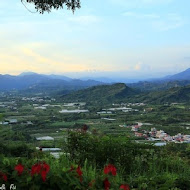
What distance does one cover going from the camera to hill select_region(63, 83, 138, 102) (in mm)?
124750

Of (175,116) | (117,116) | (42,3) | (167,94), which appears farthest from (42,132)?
(167,94)

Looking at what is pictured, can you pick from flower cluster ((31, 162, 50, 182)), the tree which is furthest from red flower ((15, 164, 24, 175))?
the tree

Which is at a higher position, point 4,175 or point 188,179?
point 4,175

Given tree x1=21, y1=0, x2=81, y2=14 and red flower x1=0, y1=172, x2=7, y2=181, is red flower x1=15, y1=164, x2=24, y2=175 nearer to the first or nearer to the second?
red flower x1=0, y1=172, x2=7, y2=181

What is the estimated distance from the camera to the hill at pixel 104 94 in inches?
4911

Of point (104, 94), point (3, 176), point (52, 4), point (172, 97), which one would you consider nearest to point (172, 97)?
point (172, 97)

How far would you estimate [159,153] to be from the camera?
21.0 ft

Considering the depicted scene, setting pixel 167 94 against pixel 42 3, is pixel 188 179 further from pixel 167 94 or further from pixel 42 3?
pixel 167 94

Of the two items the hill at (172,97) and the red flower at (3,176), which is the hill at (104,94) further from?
the red flower at (3,176)

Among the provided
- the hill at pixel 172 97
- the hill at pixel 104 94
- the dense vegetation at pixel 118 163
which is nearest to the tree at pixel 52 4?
the dense vegetation at pixel 118 163

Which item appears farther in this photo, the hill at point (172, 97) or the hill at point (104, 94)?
the hill at point (104, 94)

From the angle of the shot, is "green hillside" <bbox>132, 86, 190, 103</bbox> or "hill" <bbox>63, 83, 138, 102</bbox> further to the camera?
"hill" <bbox>63, 83, 138, 102</bbox>

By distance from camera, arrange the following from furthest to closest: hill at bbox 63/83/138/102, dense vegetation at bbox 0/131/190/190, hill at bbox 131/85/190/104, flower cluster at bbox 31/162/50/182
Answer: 1. hill at bbox 63/83/138/102
2. hill at bbox 131/85/190/104
3. dense vegetation at bbox 0/131/190/190
4. flower cluster at bbox 31/162/50/182

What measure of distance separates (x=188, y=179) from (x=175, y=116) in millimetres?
71814
